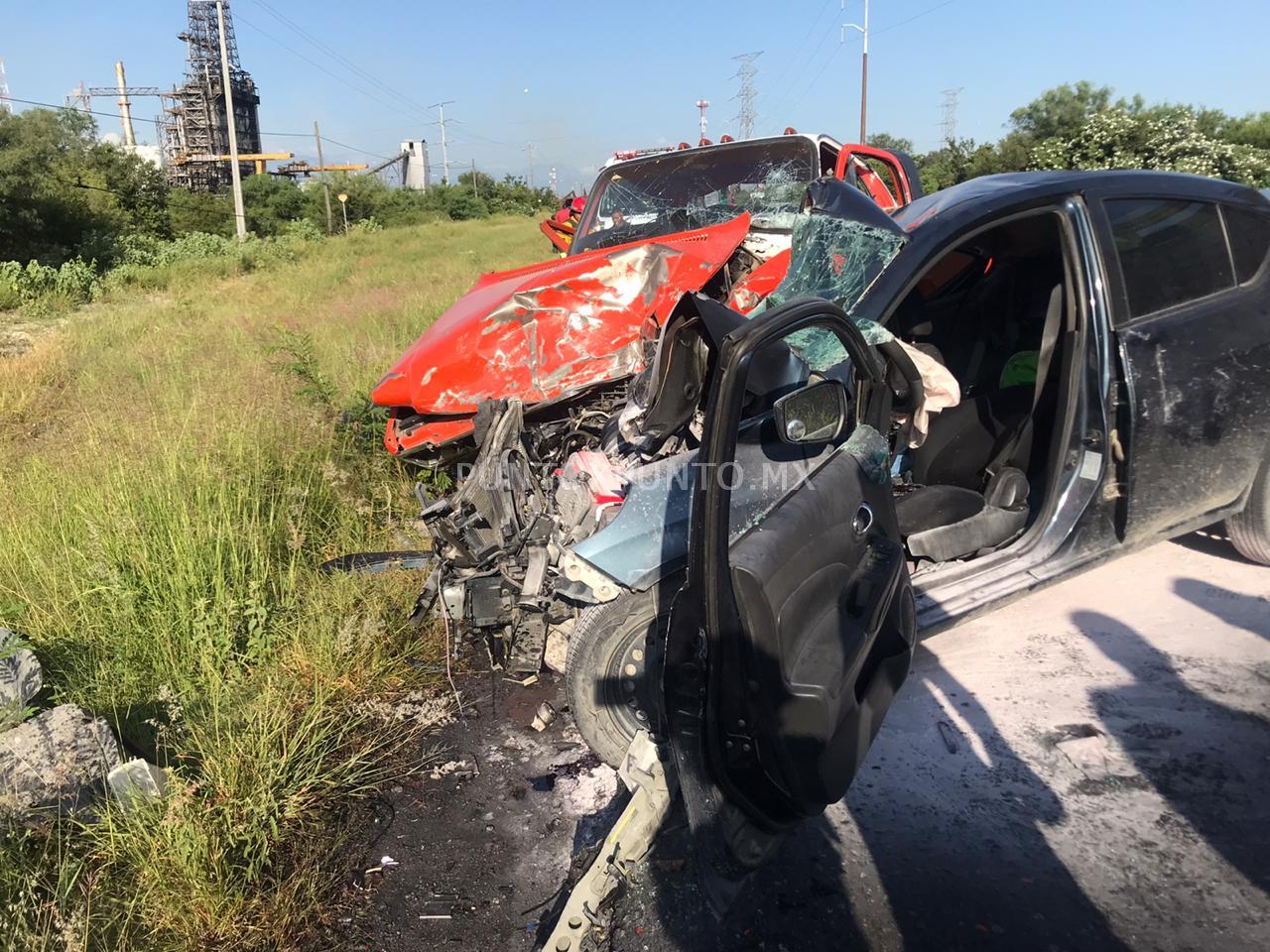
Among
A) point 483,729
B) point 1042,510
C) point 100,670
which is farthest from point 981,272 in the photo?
point 100,670

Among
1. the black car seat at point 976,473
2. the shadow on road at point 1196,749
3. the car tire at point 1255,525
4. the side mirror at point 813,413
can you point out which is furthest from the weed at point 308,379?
the car tire at point 1255,525

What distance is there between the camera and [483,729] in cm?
296

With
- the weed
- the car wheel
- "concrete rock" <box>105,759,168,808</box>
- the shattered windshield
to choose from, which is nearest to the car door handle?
the car wheel

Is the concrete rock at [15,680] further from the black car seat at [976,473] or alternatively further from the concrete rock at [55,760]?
the black car seat at [976,473]

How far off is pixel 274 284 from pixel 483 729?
42.9 ft

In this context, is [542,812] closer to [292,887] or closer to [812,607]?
[292,887]

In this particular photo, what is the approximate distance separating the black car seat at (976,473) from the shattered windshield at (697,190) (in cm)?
185

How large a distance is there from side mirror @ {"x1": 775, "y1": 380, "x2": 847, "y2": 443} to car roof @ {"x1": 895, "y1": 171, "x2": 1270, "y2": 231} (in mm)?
1184

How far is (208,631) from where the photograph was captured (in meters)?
Result: 3.12

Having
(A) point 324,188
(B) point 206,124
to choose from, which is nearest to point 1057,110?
(A) point 324,188

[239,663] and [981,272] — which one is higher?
[981,272]

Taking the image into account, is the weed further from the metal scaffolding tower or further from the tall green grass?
the metal scaffolding tower

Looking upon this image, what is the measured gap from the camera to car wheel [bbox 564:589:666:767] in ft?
8.14

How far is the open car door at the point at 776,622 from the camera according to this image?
5.21 ft
